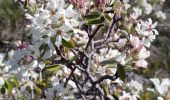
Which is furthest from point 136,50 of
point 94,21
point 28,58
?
point 28,58

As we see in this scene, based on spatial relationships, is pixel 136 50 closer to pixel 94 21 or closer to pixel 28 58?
pixel 94 21

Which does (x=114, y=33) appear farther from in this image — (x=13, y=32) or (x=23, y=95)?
(x=13, y=32)

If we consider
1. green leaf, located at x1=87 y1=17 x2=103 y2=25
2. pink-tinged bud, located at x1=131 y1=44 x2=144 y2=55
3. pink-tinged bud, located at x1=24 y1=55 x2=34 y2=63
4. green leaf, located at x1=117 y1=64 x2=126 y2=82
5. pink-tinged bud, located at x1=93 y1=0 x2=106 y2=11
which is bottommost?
pink-tinged bud, located at x1=24 y1=55 x2=34 y2=63

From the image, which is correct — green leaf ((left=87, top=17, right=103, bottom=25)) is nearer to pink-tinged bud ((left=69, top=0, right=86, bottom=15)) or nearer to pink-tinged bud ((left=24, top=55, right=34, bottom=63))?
pink-tinged bud ((left=69, top=0, right=86, bottom=15))

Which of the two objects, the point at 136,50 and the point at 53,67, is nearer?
the point at 136,50

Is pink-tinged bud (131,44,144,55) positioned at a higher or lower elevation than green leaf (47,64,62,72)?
higher

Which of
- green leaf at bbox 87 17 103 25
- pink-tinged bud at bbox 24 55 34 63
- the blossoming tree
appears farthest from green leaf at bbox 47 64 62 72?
green leaf at bbox 87 17 103 25

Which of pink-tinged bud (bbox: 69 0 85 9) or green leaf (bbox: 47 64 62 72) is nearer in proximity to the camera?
pink-tinged bud (bbox: 69 0 85 9)

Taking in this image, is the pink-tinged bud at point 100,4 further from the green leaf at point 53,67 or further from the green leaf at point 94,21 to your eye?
the green leaf at point 53,67

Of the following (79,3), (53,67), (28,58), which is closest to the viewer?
(79,3)

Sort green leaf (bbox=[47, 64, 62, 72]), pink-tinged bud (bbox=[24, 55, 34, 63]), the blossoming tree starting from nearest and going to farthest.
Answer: the blossoming tree, green leaf (bbox=[47, 64, 62, 72]), pink-tinged bud (bbox=[24, 55, 34, 63])

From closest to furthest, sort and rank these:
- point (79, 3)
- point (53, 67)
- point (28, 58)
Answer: point (79, 3), point (53, 67), point (28, 58)
